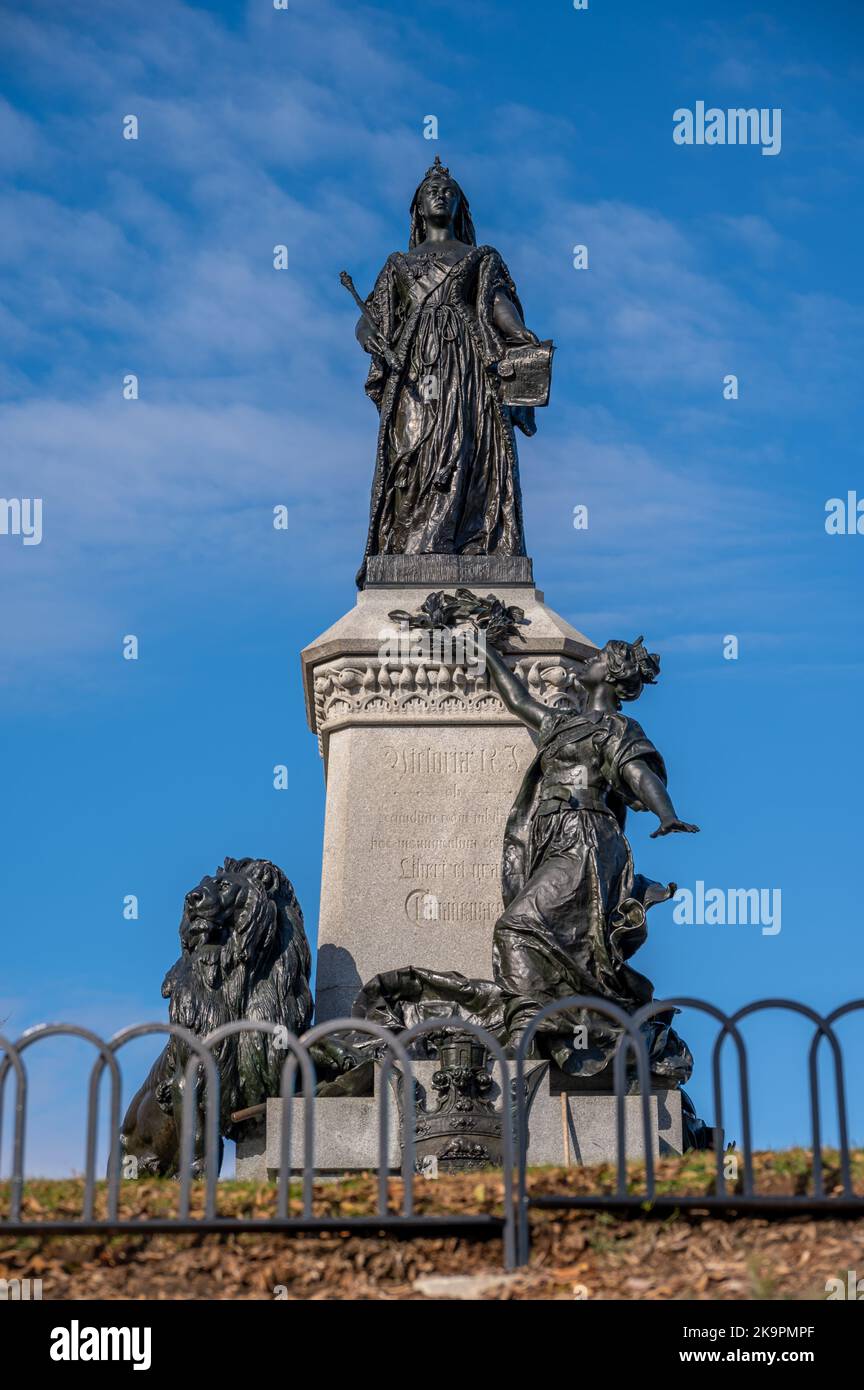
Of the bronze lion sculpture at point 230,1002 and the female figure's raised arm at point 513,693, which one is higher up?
the female figure's raised arm at point 513,693

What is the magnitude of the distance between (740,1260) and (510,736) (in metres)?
8.55

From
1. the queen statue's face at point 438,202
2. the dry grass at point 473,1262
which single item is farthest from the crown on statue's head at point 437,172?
the dry grass at point 473,1262

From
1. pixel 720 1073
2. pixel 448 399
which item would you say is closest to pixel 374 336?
pixel 448 399

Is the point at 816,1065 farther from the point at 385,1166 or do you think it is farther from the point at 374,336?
the point at 374,336

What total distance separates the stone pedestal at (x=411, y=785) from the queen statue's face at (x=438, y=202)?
403 cm

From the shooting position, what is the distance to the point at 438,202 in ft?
69.0

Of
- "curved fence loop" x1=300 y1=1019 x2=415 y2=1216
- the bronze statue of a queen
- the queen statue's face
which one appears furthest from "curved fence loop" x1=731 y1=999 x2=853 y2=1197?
the queen statue's face

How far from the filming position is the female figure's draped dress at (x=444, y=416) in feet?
66.3

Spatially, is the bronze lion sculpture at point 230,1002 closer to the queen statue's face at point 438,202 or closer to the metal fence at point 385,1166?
the metal fence at point 385,1166

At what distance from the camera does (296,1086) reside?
54.3 ft

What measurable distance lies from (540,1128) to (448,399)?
765 cm

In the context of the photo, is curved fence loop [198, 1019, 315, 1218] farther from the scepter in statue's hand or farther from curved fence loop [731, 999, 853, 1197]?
the scepter in statue's hand
